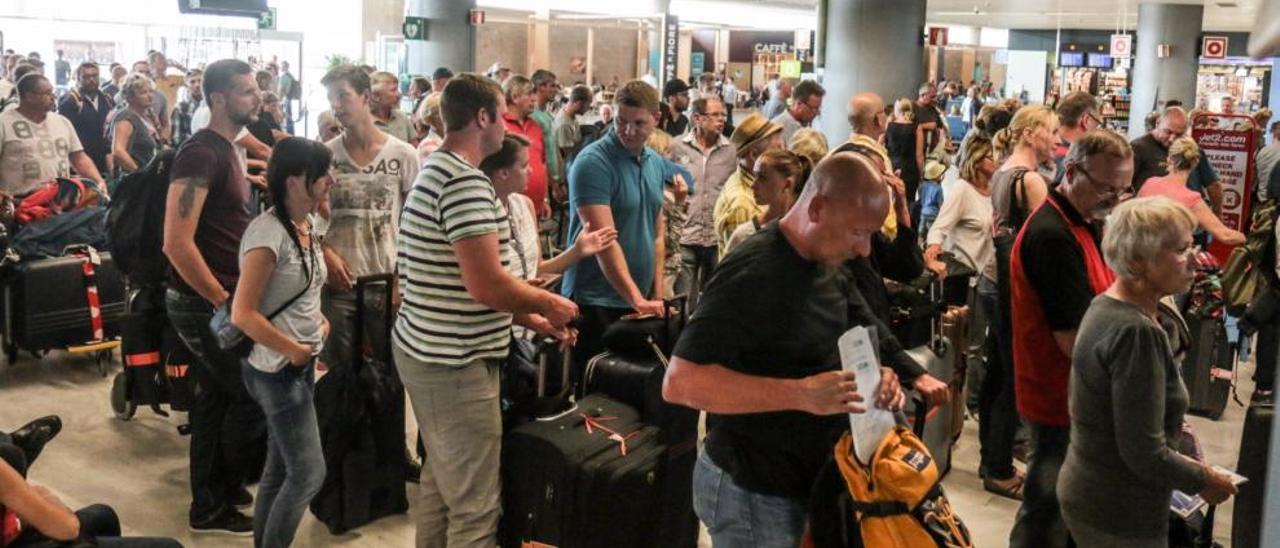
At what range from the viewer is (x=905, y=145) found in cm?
898


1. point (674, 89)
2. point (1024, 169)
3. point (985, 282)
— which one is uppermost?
point (674, 89)

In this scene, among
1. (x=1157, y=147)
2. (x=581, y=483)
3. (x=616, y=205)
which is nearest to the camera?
(x=581, y=483)

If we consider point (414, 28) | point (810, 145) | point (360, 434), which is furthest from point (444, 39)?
point (360, 434)

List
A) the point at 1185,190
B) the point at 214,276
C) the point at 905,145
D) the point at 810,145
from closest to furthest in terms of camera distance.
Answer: the point at 214,276 → the point at 810,145 → the point at 1185,190 → the point at 905,145

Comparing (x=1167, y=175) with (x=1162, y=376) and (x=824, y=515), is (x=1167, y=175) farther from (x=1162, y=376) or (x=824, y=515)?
(x=824, y=515)

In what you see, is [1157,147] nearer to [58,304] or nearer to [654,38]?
[58,304]

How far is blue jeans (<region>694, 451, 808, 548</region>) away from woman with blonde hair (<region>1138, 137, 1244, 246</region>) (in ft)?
15.6

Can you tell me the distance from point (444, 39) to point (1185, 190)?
1245cm

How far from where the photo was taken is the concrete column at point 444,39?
17422 millimetres

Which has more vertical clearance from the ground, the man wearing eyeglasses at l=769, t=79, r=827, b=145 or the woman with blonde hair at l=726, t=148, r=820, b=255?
the man wearing eyeglasses at l=769, t=79, r=827, b=145

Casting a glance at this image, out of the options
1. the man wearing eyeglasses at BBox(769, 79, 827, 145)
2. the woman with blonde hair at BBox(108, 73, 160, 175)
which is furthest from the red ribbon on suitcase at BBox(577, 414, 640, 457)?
the woman with blonde hair at BBox(108, 73, 160, 175)

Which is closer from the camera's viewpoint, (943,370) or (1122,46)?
(943,370)

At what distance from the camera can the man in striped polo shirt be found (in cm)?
319

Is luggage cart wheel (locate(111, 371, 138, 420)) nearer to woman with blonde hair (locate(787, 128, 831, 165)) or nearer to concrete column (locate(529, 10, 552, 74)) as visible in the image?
woman with blonde hair (locate(787, 128, 831, 165))
